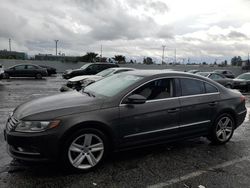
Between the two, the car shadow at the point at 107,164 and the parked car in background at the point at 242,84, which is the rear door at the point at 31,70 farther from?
the car shadow at the point at 107,164

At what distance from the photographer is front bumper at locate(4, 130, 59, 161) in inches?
149

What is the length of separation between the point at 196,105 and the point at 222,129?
3.16ft

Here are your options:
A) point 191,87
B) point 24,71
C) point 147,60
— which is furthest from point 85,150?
point 147,60

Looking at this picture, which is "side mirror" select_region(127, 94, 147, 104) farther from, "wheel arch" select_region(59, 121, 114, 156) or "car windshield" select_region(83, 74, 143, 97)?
"wheel arch" select_region(59, 121, 114, 156)

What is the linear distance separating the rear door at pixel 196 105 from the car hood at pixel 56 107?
1.66 meters

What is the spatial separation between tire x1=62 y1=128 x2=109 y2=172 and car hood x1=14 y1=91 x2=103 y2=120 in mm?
346

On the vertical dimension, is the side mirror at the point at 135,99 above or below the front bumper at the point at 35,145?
above

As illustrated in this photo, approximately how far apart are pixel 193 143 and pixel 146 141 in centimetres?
153

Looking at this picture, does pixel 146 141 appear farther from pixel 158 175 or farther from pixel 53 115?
pixel 53 115

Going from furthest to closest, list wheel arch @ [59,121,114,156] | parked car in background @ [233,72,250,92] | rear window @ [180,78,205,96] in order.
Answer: parked car in background @ [233,72,250,92]
rear window @ [180,78,205,96]
wheel arch @ [59,121,114,156]

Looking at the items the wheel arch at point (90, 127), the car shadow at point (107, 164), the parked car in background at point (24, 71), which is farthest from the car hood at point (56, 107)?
the parked car in background at point (24, 71)

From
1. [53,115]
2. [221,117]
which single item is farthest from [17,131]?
[221,117]

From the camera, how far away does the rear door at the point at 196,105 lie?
505 cm

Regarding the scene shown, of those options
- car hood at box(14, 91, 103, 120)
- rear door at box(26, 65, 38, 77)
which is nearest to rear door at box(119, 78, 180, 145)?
car hood at box(14, 91, 103, 120)
